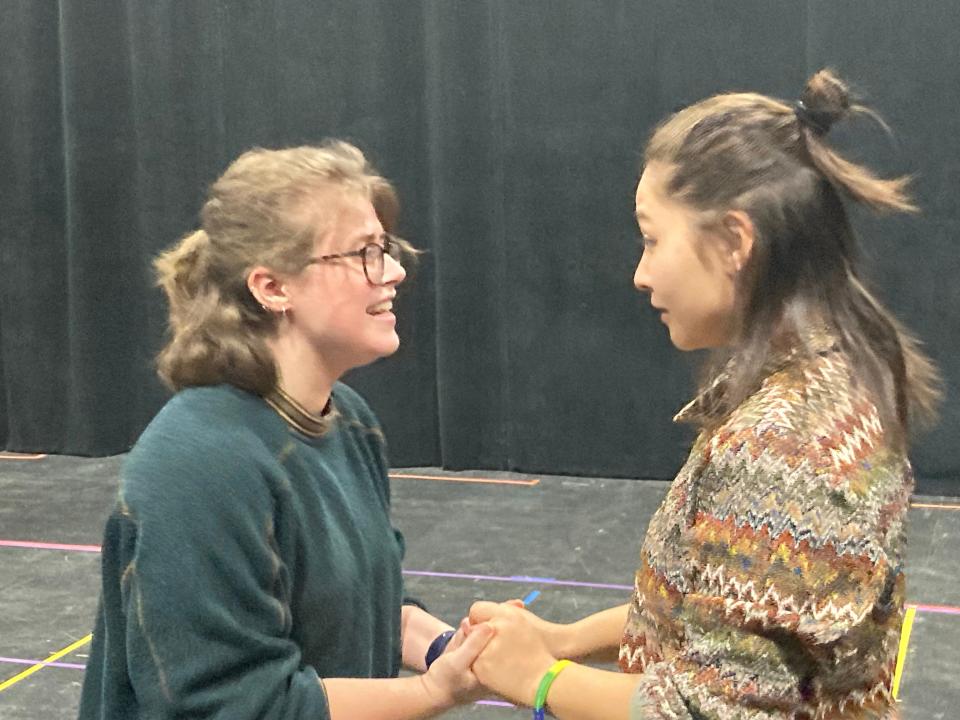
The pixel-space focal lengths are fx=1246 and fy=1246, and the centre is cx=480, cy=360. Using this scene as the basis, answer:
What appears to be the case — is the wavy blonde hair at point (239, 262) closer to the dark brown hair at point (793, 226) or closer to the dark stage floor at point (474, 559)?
the dark brown hair at point (793, 226)

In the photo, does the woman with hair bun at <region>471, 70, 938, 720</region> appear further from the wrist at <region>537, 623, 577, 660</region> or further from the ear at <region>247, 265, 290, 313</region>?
the ear at <region>247, 265, 290, 313</region>

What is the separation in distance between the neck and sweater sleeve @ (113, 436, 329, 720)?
0.54 ft

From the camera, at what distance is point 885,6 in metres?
4.44

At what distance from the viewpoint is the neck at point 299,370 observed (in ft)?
4.84

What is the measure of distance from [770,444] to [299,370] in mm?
590

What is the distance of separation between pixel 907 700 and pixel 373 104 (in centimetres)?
327

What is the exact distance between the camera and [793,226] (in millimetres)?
1255

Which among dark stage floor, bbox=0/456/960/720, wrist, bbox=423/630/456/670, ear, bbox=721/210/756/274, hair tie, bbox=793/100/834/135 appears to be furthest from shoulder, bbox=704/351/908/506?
dark stage floor, bbox=0/456/960/720

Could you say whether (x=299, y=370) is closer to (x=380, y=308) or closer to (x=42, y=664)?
(x=380, y=308)

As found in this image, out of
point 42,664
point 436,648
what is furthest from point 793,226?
point 42,664

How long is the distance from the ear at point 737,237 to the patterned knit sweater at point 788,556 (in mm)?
112

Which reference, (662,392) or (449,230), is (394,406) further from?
(662,392)

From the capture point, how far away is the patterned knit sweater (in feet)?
3.70

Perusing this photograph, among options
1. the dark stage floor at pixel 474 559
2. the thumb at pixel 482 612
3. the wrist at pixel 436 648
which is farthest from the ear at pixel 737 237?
the dark stage floor at pixel 474 559
